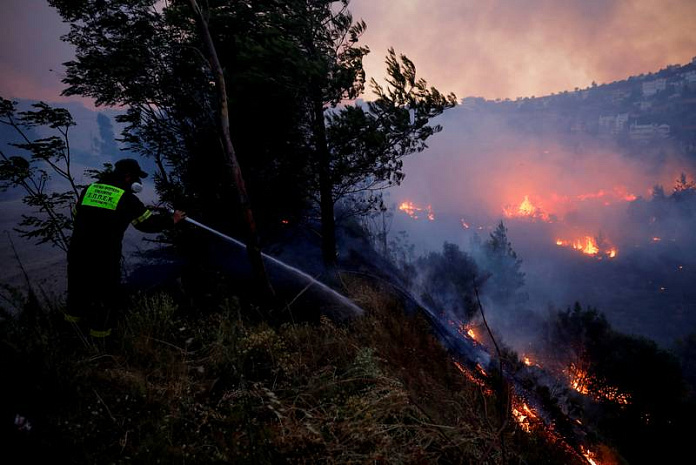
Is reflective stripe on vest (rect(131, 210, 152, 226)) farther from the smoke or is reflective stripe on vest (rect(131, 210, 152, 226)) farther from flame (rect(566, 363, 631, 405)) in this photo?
the smoke

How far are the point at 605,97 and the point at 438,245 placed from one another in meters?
136

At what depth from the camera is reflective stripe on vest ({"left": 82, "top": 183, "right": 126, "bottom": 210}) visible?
3.87m

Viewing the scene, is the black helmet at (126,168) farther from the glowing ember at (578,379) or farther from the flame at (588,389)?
the glowing ember at (578,379)

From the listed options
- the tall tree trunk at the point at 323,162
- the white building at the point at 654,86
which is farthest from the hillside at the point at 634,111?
the tall tree trunk at the point at 323,162

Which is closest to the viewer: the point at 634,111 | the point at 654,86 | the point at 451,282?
the point at 451,282

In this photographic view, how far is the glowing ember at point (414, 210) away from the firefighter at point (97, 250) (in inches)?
5075

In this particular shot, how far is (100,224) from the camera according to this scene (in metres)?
3.89

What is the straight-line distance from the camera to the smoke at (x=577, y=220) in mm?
60219

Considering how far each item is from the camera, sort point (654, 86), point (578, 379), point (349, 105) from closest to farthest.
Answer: point (349, 105) < point (578, 379) < point (654, 86)

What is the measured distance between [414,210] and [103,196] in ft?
460

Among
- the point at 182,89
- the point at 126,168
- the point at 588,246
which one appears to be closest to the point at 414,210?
the point at 588,246

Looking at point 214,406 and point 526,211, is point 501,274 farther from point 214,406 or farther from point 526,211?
point 526,211

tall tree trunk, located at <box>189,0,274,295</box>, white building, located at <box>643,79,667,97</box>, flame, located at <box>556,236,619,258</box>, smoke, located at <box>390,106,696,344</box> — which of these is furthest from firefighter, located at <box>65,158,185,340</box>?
white building, located at <box>643,79,667,97</box>

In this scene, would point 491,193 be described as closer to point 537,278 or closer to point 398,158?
point 537,278
